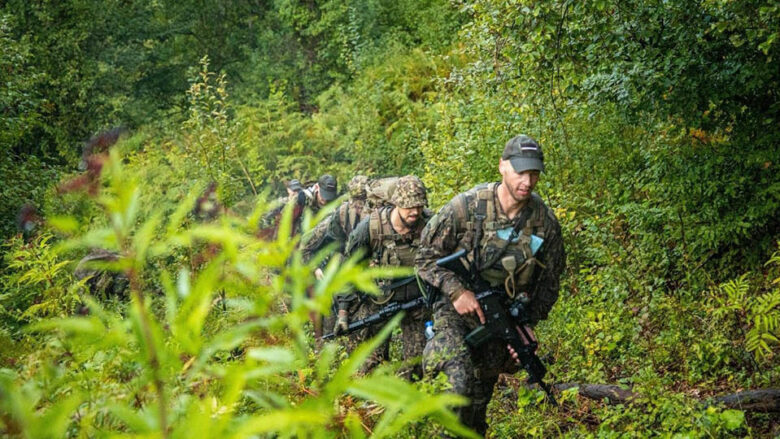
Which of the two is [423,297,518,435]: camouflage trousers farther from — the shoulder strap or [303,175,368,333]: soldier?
[303,175,368,333]: soldier

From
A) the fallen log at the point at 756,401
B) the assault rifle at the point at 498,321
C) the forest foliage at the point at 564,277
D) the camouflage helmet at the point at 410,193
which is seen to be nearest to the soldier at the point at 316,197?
the forest foliage at the point at 564,277

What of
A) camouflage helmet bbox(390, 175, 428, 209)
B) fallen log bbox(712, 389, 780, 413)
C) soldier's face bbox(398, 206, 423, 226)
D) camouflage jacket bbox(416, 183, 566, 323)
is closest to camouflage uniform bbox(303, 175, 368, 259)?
soldier's face bbox(398, 206, 423, 226)

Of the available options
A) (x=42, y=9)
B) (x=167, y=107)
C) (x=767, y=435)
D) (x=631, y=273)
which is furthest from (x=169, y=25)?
(x=767, y=435)

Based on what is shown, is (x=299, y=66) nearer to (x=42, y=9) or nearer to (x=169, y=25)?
(x=169, y=25)

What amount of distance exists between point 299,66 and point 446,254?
14.8 meters

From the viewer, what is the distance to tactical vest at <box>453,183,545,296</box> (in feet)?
15.6

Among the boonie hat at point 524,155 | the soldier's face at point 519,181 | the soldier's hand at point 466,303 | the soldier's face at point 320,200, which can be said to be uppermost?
the boonie hat at point 524,155

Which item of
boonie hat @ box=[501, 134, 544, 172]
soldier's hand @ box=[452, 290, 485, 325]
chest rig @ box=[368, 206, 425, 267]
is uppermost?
boonie hat @ box=[501, 134, 544, 172]

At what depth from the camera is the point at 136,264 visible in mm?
1528

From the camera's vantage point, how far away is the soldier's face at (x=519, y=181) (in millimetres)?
4598

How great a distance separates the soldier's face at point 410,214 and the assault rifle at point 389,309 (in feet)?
1.58

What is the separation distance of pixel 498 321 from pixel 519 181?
3.04 feet

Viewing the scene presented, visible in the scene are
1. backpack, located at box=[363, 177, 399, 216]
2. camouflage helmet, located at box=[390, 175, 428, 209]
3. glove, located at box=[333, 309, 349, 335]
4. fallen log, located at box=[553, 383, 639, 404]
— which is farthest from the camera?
backpack, located at box=[363, 177, 399, 216]

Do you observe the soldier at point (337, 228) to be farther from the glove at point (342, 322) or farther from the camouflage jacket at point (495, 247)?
the camouflage jacket at point (495, 247)
